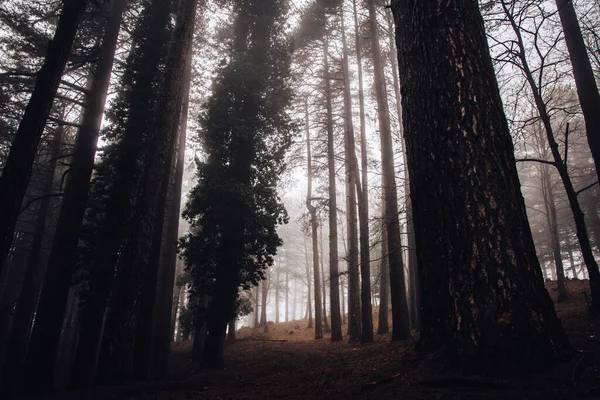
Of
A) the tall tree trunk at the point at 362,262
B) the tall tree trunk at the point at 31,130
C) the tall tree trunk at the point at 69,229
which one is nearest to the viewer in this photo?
the tall tree trunk at the point at 31,130

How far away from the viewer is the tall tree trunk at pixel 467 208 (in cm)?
192

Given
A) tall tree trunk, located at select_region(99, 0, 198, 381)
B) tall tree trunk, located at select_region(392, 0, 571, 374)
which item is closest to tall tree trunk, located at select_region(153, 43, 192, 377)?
tall tree trunk, located at select_region(99, 0, 198, 381)

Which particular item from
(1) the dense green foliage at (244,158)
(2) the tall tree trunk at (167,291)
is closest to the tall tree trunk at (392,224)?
(1) the dense green foliage at (244,158)

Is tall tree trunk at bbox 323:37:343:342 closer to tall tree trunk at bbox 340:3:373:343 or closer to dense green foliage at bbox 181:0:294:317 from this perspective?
tall tree trunk at bbox 340:3:373:343

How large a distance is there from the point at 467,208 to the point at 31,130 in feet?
24.3

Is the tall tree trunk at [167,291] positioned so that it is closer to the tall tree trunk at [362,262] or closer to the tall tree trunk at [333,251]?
the tall tree trunk at [333,251]

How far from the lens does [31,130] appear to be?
18.6 ft

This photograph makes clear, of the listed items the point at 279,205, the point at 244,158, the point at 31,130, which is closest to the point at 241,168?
the point at 244,158

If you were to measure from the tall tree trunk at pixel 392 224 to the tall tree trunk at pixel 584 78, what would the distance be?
4867mm

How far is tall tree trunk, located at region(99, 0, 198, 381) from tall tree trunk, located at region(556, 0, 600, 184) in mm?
9517

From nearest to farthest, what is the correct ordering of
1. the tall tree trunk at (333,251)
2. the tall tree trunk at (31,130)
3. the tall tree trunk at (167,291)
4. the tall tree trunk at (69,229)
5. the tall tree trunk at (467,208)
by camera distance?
the tall tree trunk at (467,208) < the tall tree trunk at (31,130) < the tall tree trunk at (69,229) < the tall tree trunk at (167,291) < the tall tree trunk at (333,251)

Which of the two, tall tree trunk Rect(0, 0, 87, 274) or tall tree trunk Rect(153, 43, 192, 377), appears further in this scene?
tall tree trunk Rect(153, 43, 192, 377)

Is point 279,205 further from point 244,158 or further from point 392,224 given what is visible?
point 392,224

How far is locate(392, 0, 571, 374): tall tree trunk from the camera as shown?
1920 millimetres
